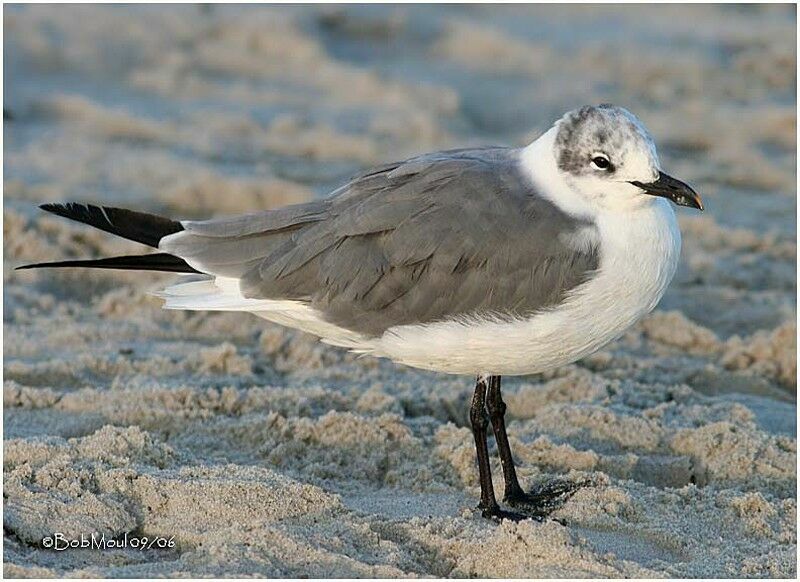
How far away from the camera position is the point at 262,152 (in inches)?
313

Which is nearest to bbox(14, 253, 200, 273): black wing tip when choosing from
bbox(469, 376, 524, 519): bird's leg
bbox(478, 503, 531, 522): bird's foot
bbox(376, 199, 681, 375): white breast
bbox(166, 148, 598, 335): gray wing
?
bbox(166, 148, 598, 335): gray wing

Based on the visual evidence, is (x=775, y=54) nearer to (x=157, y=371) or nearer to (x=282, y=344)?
(x=282, y=344)

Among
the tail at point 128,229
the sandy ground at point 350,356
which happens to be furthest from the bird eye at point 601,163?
the tail at point 128,229

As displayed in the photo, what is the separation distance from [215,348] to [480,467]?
1.66m

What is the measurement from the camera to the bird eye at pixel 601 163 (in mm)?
3914

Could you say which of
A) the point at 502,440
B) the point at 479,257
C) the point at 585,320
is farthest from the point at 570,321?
the point at 502,440

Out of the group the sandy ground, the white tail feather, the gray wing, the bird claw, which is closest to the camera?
the sandy ground

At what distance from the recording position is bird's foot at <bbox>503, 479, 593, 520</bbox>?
13.6 ft

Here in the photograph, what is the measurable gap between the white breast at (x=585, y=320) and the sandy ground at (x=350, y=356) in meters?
0.55

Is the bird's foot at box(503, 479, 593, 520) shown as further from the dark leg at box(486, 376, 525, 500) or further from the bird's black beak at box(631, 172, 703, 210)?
the bird's black beak at box(631, 172, 703, 210)

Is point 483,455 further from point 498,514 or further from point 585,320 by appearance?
point 585,320

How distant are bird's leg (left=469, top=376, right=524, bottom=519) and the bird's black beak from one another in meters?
0.89

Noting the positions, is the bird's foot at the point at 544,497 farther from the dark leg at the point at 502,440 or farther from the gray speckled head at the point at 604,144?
the gray speckled head at the point at 604,144

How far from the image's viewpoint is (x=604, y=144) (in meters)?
3.90
